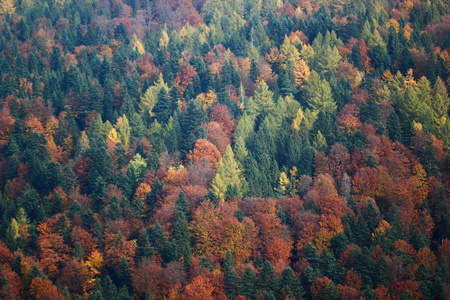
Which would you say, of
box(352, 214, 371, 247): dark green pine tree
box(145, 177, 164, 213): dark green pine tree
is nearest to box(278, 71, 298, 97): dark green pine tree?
box(145, 177, 164, 213): dark green pine tree

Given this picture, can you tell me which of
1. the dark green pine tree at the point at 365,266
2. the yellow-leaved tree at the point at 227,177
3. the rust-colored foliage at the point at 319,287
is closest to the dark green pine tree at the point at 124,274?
the yellow-leaved tree at the point at 227,177

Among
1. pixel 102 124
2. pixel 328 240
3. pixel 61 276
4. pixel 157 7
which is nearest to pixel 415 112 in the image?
pixel 328 240

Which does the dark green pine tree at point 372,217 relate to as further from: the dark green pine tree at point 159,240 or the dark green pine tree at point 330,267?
the dark green pine tree at point 159,240

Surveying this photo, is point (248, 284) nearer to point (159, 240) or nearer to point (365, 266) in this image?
point (159, 240)

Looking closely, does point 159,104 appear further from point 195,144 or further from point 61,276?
point 61,276

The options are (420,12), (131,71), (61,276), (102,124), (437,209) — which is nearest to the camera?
(61,276)

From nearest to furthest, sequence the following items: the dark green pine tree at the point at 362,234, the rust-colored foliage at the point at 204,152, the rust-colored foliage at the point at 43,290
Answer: the rust-colored foliage at the point at 43,290, the dark green pine tree at the point at 362,234, the rust-colored foliage at the point at 204,152

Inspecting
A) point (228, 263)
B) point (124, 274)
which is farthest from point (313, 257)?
point (124, 274)

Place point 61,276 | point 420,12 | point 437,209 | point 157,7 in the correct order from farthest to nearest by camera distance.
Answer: point 157,7
point 420,12
point 437,209
point 61,276

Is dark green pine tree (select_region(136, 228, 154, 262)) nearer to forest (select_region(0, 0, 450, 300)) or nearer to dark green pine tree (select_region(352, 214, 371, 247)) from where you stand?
forest (select_region(0, 0, 450, 300))
